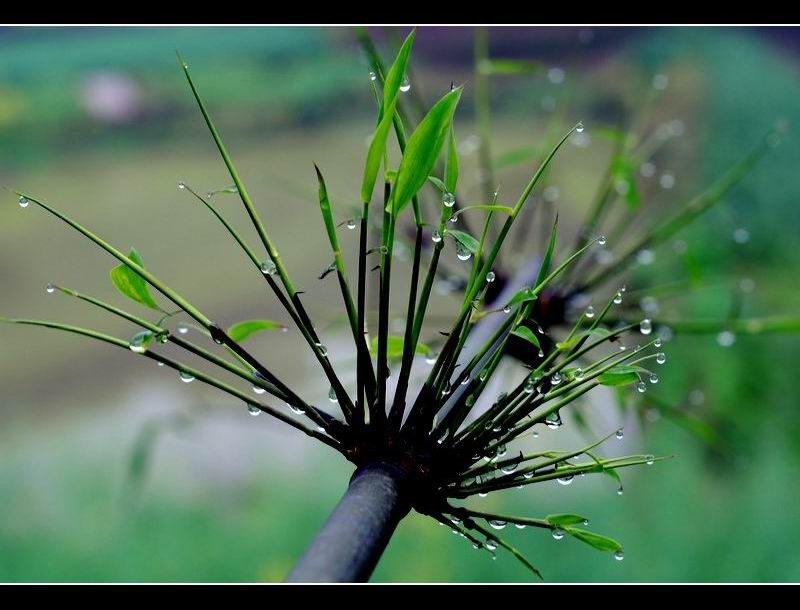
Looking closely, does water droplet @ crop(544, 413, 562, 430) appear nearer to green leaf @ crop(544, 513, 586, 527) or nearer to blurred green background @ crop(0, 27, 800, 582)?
green leaf @ crop(544, 513, 586, 527)

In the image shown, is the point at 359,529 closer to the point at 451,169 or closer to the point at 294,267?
the point at 451,169

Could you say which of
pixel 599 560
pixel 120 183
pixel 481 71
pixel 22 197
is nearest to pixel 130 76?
pixel 120 183

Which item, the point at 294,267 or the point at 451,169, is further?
the point at 294,267

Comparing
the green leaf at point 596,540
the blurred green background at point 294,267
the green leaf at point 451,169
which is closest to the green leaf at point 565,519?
the green leaf at point 596,540

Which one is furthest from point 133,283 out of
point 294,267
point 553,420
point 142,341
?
point 294,267

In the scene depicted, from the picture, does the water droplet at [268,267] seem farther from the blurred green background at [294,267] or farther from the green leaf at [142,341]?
the blurred green background at [294,267]
